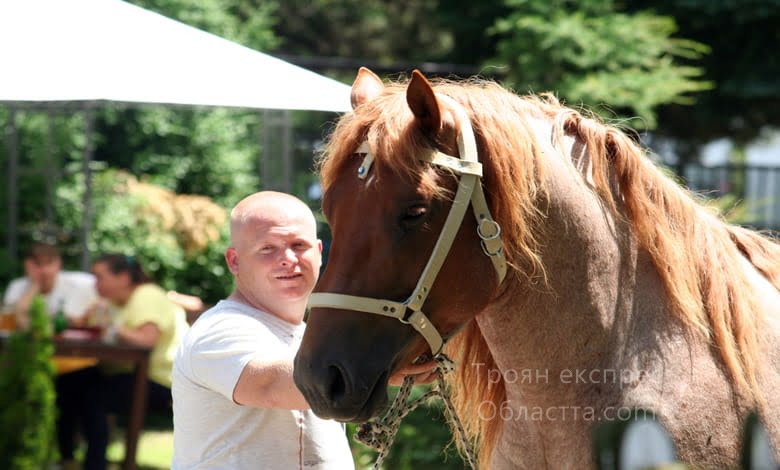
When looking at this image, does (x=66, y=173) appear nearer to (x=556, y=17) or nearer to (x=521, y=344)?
(x=556, y=17)

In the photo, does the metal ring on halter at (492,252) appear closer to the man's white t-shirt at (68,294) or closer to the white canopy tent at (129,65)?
the white canopy tent at (129,65)

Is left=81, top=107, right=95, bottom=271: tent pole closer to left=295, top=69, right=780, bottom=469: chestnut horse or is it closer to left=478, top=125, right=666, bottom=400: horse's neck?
left=295, top=69, right=780, bottom=469: chestnut horse

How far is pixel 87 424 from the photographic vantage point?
6613 millimetres

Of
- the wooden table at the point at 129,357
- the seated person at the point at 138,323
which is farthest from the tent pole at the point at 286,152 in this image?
the wooden table at the point at 129,357

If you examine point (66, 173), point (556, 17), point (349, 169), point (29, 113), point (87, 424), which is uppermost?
point (556, 17)

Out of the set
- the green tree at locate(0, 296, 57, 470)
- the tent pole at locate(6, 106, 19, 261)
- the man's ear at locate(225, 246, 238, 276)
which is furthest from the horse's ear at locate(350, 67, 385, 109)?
the tent pole at locate(6, 106, 19, 261)

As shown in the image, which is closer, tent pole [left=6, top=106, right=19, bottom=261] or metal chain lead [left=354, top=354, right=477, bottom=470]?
metal chain lead [left=354, top=354, right=477, bottom=470]

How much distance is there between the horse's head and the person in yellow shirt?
4720 millimetres

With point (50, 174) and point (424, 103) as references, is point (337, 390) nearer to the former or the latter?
point (424, 103)

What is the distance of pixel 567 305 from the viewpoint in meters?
2.19

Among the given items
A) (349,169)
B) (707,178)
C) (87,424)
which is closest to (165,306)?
(87,424)

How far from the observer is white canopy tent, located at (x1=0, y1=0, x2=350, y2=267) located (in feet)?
10.4

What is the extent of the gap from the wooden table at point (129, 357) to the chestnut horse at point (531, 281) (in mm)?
4360

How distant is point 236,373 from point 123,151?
8583 mm
